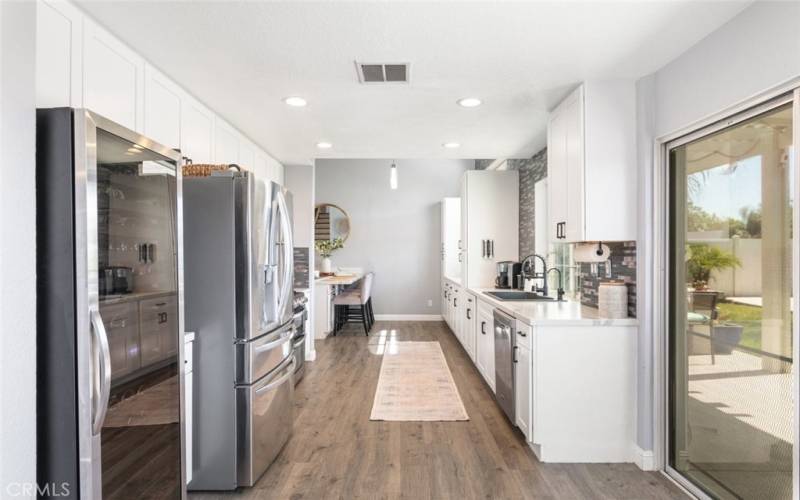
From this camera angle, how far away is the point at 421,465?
2.71 m

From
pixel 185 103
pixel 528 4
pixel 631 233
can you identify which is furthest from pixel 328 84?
pixel 631 233

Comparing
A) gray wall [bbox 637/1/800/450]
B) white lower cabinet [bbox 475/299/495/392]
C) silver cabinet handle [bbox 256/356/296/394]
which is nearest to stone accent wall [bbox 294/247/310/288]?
white lower cabinet [bbox 475/299/495/392]

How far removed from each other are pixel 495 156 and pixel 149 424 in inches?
161

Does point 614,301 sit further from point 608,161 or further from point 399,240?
A: point 399,240

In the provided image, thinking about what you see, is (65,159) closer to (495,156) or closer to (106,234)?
(106,234)

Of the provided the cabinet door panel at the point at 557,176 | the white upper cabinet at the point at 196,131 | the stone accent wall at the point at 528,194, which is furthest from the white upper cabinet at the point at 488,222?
the white upper cabinet at the point at 196,131

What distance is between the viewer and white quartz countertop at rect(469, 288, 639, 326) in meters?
2.74

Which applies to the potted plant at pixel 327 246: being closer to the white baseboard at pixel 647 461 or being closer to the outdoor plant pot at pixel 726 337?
the white baseboard at pixel 647 461

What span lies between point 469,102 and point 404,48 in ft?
3.05

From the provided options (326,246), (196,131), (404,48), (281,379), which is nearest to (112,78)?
(196,131)

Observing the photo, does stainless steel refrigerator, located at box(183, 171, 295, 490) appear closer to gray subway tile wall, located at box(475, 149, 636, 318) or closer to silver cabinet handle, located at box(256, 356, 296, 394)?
silver cabinet handle, located at box(256, 356, 296, 394)

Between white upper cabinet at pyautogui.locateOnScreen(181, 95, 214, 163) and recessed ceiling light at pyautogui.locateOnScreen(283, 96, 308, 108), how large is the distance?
1.93ft

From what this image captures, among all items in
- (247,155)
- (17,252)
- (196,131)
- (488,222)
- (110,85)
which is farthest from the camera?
(488,222)

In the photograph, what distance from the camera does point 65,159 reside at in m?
1.40
